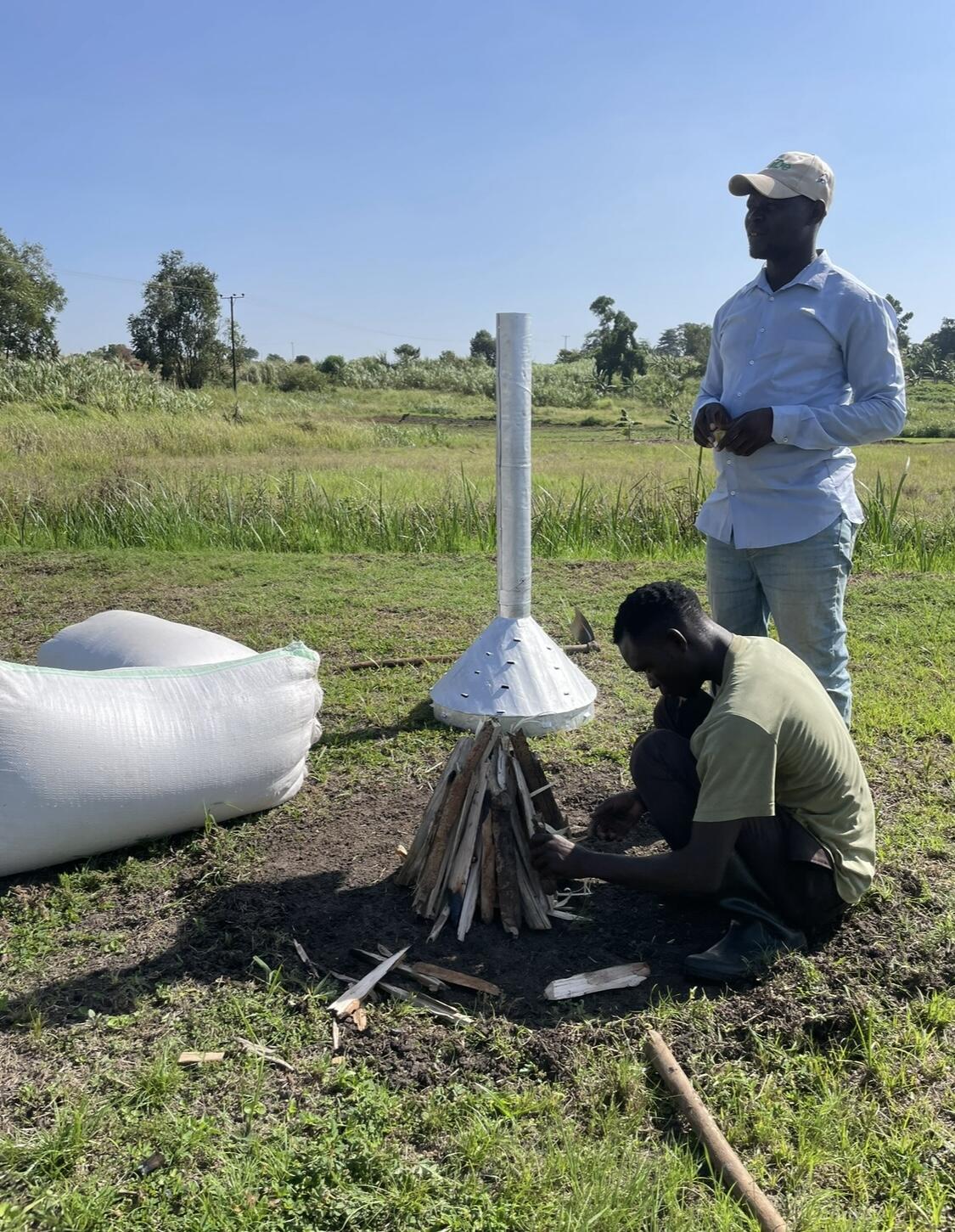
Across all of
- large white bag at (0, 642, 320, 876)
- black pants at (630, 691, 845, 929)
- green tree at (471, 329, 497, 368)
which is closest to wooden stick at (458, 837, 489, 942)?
black pants at (630, 691, 845, 929)

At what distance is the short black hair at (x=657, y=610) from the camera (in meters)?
2.51

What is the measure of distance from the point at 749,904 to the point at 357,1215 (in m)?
1.35

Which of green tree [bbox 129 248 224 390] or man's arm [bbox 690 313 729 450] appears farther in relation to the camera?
green tree [bbox 129 248 224 390]

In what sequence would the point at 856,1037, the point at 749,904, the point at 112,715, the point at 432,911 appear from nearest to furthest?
the point at 856,1037 < the point at 749,904 < the point at 432,911 < the point at 112,715

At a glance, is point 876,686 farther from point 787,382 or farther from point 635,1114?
point 635,1114

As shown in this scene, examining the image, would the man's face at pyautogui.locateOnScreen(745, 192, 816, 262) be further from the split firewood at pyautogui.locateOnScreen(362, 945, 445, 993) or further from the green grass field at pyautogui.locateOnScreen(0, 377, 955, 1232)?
the split firewood at pyautogui.locateOnScreen(362, 945, 445, 993)

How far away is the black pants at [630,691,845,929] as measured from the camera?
2.65m

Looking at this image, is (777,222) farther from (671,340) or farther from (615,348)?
(671,340)

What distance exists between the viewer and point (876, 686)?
5.16m

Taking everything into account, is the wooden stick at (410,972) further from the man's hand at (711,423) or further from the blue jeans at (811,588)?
the man's hand at (711,423)

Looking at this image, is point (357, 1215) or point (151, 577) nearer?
point (357, 1215)

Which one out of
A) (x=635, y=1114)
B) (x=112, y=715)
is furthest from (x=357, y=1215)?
(x=112, y=715)

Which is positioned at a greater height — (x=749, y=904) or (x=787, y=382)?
(x=787, y=382)

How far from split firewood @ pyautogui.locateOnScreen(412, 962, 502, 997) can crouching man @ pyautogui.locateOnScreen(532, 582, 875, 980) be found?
0.35 metres
